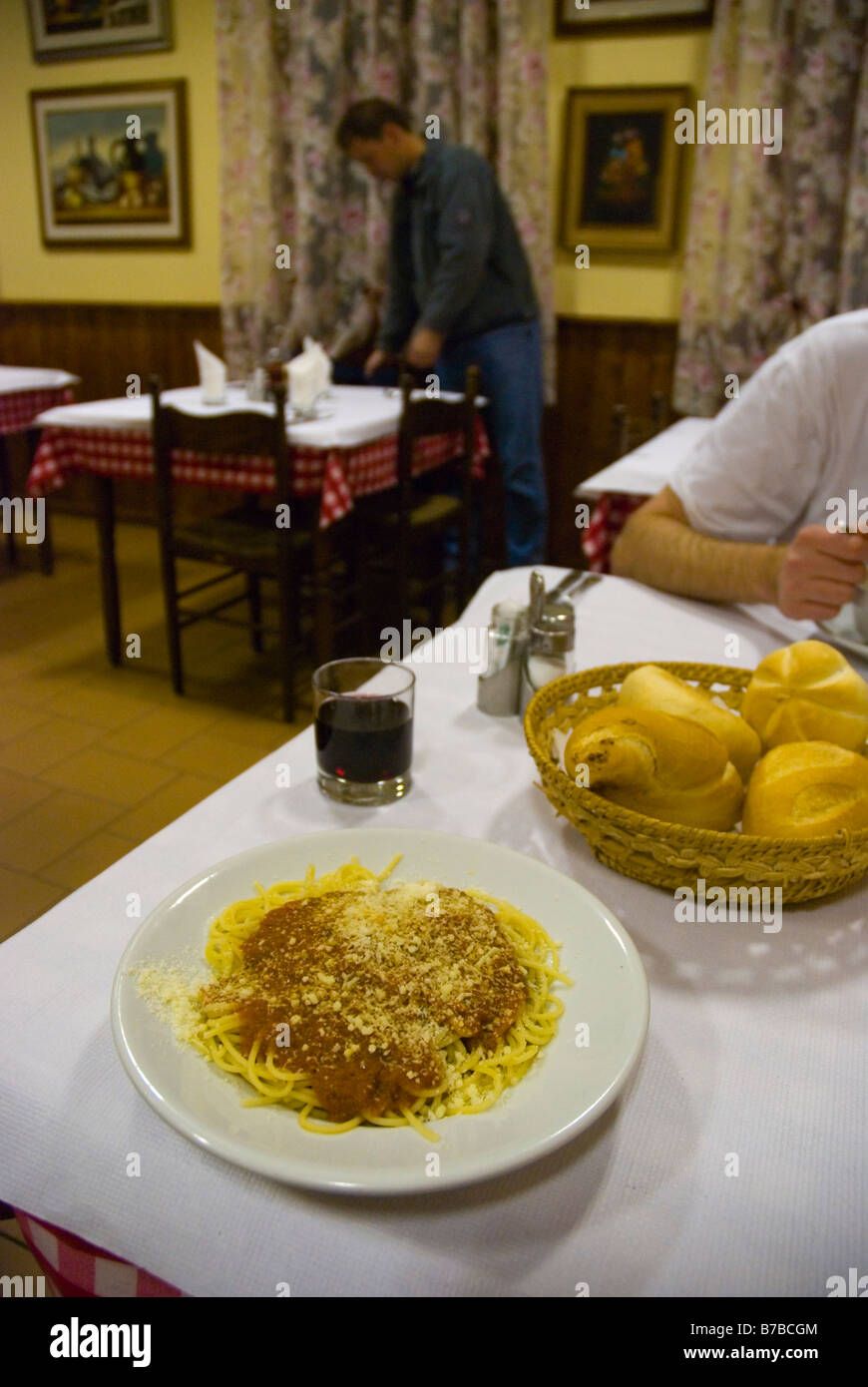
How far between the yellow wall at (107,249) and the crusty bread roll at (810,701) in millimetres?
4418

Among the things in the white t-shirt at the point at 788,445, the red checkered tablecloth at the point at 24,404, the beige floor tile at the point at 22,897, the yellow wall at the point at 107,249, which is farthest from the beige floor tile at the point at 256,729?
the yellow wall at the point at 107,249

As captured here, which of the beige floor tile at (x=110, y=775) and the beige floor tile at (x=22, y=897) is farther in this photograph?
the beige floor tile at (x=110, y=775)

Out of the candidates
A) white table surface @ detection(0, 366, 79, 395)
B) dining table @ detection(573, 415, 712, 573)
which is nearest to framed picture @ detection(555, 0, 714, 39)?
dining table @ detection(573, 415, 712, 573)

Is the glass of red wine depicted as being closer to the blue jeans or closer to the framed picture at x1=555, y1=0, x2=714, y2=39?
the blue jeans

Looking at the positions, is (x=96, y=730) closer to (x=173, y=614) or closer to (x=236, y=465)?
(x=173, y=614)

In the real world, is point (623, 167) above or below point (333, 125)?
below

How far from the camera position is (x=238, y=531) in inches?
117

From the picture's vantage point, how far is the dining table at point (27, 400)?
145 inches

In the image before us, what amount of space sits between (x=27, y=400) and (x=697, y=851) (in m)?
3.80

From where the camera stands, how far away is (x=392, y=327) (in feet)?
12.6

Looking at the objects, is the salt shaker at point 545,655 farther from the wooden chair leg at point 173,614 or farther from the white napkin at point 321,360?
the white napkin at point 321,360

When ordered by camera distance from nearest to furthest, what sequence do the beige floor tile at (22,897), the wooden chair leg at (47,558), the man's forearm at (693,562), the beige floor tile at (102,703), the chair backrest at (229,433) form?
the man's forearm at (693,562) → the beige floor tile at (22,897) → the chair backrest at (229,433) → the beige floor tile at (102,703) → the wooden chair leg at (47,558)

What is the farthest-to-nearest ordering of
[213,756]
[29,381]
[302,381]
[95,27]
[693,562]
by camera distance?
[95,27] < [29,381] < [302,381] < [213,756] < [693,562]

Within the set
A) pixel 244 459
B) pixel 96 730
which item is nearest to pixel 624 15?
pixel 244 459
